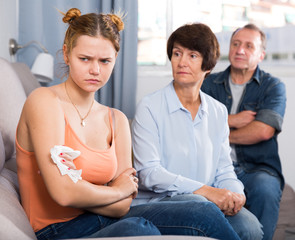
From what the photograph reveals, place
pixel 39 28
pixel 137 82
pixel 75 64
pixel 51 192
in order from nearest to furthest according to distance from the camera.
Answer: pixel 51 192, pixel 75 64, pixel 39 28, pixel 137 82

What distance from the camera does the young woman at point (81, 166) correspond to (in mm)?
1189

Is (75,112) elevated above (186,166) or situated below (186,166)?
above

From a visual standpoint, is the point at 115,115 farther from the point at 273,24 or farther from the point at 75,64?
the point at 273,24

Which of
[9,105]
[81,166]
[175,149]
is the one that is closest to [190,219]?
[81,166]

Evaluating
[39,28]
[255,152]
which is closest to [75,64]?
[255,152]

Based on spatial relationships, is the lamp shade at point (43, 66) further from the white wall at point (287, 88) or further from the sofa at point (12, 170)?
the white wall at point (287, 88)

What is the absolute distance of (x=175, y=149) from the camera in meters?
1.68

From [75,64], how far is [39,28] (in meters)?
1.70

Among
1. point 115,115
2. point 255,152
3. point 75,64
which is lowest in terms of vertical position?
point 255,152

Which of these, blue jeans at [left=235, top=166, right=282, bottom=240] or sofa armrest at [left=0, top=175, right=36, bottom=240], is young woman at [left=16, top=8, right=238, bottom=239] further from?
blue jeans at [left=235, top=166, right=282, bottom=240]

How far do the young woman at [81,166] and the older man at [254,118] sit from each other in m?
0.82

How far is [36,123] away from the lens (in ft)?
3.94

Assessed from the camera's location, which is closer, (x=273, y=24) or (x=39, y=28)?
(x=39, y=28)

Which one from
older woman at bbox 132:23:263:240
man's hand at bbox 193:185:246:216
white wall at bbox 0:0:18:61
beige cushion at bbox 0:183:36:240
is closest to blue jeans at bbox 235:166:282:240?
older woman at bbox 132:23:263:240
